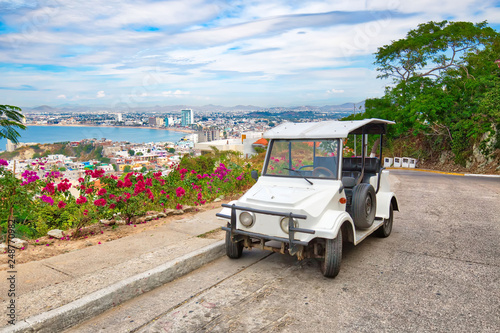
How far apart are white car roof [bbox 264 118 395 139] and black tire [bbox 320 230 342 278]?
1.47 meters

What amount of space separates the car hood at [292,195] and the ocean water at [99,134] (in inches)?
264

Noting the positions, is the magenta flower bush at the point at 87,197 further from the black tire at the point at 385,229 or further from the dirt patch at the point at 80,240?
the black tire at the point at 385,229

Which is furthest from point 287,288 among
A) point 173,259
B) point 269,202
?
point 173,259

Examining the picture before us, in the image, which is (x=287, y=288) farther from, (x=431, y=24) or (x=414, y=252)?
(x=431, y=24)

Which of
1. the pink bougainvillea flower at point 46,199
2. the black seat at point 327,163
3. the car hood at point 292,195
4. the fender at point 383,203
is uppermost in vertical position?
the black seat at point 327,163

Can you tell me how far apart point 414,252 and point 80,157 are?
854 cm

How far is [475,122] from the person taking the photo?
84.9 feet

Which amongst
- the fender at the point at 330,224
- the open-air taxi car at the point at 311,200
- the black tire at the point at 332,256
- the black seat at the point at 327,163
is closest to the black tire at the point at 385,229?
the open-air taxi car at the point at 311,200

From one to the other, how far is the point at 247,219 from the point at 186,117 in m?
16.0

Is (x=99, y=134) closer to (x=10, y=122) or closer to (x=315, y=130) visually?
(x=10, y=122)

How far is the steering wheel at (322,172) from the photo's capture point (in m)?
5.14

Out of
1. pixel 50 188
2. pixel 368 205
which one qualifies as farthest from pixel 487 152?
pixel 50 188

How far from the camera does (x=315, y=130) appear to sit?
5434 millimetres

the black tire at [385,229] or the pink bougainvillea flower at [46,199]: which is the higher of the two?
the pink bougainvillea flower at [46,199]
